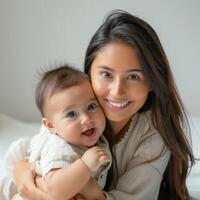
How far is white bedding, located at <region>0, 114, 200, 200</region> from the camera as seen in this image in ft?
5.09

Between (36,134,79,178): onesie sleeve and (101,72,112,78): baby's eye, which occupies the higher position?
(101,72,112,78): baby's eye

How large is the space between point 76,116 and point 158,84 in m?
0.24

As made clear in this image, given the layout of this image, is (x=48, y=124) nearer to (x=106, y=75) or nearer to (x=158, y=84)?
(x=106, y=75)

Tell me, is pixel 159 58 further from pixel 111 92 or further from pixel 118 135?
pixel 118 135

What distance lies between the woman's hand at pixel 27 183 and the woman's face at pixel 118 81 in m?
0.28

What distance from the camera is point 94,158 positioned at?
3.56 feet

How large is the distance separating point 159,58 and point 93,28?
37.2 inches

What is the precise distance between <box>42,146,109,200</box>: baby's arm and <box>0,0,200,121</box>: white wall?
3.57 ft

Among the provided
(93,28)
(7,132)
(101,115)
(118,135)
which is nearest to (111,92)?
(101,115)

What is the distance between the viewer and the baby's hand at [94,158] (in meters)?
1.08

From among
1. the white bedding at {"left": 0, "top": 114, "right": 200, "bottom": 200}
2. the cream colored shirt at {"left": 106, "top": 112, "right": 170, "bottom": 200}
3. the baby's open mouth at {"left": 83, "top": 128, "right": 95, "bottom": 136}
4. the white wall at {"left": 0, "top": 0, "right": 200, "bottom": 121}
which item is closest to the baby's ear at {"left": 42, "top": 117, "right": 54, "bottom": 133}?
the baby's open mouth at {"left": 83, "top": 128, "right": 95, "bottom": 136}

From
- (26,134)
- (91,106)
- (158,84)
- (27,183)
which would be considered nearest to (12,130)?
(26,134)

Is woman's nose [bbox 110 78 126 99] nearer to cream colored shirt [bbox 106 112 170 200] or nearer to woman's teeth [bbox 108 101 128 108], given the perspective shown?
woman's teeth [bbox 108 101 128 108]

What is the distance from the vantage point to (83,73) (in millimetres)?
1236
